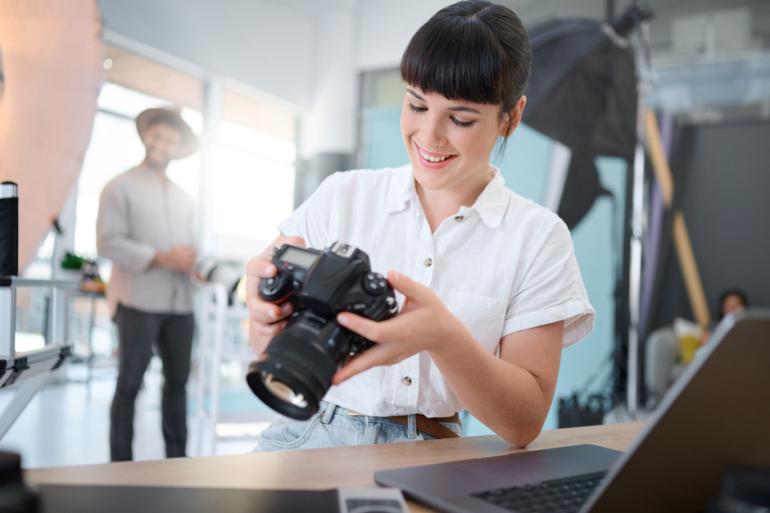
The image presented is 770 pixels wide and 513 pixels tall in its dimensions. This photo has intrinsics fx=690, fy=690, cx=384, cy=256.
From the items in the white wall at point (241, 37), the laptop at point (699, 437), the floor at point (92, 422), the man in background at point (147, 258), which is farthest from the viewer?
the white wall at point (241, 37)

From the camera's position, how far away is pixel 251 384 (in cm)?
54

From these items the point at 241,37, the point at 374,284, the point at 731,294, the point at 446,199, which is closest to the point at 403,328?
the point at 374,284

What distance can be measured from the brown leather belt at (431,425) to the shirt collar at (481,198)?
0.26m

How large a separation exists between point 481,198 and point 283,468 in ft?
1.59

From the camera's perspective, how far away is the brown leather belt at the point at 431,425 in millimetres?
847

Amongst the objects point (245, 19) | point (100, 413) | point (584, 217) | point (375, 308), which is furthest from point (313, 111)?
point (375, 308)

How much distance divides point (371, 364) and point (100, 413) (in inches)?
121

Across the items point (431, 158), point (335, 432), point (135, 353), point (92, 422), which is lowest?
point (92, 422)

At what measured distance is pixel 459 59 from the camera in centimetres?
81

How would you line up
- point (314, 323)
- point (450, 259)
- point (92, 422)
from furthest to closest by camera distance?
point (92, 422) → point (450, 259) → point (314, 323)

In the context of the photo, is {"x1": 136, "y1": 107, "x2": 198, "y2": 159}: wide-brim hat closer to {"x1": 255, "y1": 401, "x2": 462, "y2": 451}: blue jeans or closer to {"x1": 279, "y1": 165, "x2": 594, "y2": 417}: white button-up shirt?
{"x1": 279, "y1": 165, "x2": 594, "y2": 417}: white button-up shirt

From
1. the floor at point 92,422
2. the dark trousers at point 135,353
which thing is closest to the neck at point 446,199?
the dark trousers at point 135,353

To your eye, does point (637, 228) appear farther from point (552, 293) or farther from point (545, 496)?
point (545, 496)

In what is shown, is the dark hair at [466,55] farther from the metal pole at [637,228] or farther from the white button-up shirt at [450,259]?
the metal pole at [637,228]
